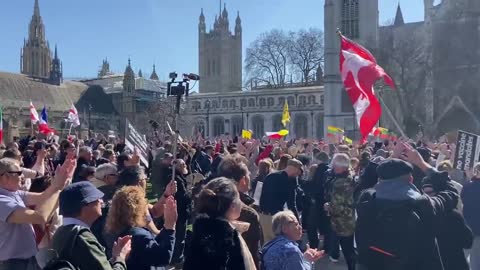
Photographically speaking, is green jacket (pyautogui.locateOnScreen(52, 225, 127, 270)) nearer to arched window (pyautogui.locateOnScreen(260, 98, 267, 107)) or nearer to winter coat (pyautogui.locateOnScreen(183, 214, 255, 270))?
winter coat (pyautogui.locateOnScreen(183, 214, 255, 270))

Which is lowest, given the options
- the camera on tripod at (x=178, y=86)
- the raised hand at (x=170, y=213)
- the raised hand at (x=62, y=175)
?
the raised hand at (x=170, y=213)

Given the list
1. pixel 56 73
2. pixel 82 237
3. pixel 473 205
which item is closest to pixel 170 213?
pixel 82 237

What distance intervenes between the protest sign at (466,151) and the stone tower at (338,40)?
134 feet

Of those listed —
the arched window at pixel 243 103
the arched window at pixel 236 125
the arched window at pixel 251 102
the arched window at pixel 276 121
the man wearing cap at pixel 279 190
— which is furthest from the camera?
the arched window at pixel 236 125

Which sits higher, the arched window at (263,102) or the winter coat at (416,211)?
the arched window at (263,102)

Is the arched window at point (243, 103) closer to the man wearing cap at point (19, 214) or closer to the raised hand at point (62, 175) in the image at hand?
the man wearing cap at point (19, 214)

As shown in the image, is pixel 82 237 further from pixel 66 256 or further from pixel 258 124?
pixel 258 124

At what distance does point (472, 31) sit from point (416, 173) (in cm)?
3894

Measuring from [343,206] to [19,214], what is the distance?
469 cm

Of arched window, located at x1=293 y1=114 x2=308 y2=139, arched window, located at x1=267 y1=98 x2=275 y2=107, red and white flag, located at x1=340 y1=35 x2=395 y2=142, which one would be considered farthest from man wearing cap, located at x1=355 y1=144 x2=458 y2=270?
arched window, located at x1=267 y1=98 x2=275 y2=107

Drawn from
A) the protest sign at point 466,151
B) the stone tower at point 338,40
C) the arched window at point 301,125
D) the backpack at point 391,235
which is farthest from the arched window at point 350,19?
the backpack at point 391,235

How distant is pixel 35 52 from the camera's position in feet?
303

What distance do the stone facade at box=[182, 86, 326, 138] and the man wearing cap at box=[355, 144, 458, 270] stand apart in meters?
55.3

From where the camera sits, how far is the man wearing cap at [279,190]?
299 inches
